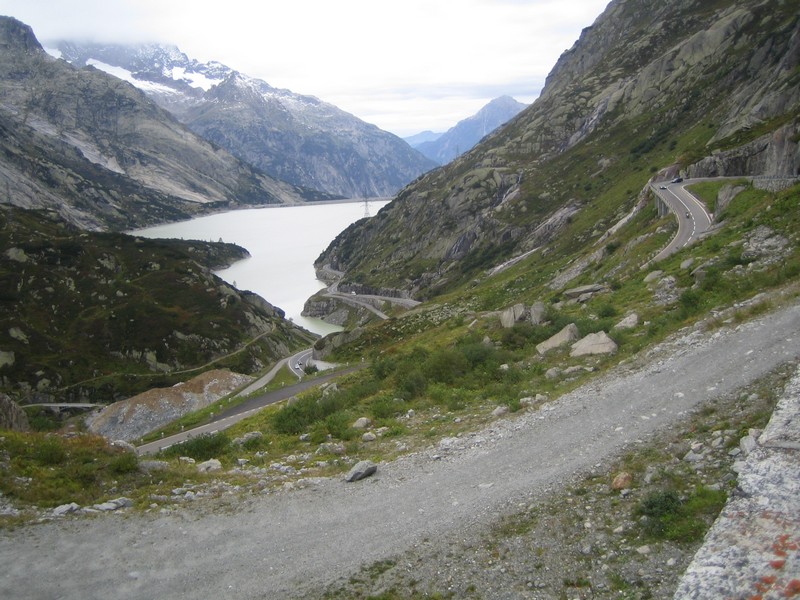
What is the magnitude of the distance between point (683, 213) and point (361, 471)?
131 feet

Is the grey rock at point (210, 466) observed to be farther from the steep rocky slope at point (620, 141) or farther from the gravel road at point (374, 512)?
the steep rocky slope at point (620, 141)

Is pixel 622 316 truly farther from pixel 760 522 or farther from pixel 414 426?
pixel 760 522

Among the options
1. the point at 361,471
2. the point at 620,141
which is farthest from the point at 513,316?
the point at 620,141

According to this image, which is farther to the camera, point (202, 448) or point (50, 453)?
point (202, 448)

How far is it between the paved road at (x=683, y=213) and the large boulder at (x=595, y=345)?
14.3 metres

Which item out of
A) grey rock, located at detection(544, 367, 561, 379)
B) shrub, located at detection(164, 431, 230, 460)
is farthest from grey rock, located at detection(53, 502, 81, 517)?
grey rock, located at detection(544, 367, 561, 379)

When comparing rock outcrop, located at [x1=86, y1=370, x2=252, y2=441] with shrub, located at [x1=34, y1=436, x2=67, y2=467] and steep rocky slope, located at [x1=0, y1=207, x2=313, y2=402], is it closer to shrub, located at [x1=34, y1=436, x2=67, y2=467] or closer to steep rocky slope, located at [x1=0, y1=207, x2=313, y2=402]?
shrub, located at [x1=34, y1=436, x2=67, y2=467]

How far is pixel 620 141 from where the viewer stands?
12594 centimetres

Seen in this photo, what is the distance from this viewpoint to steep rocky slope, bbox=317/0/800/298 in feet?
248

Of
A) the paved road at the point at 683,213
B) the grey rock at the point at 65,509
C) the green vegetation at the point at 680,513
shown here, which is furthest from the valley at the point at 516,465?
the paved road at the point at 683,213

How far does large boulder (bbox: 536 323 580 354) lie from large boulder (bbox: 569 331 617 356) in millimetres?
819

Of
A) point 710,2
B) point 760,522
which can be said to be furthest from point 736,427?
point 710,2

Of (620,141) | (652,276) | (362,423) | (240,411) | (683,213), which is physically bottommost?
(240,411)

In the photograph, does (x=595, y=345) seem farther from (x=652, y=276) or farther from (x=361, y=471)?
(x=361, y=471)
